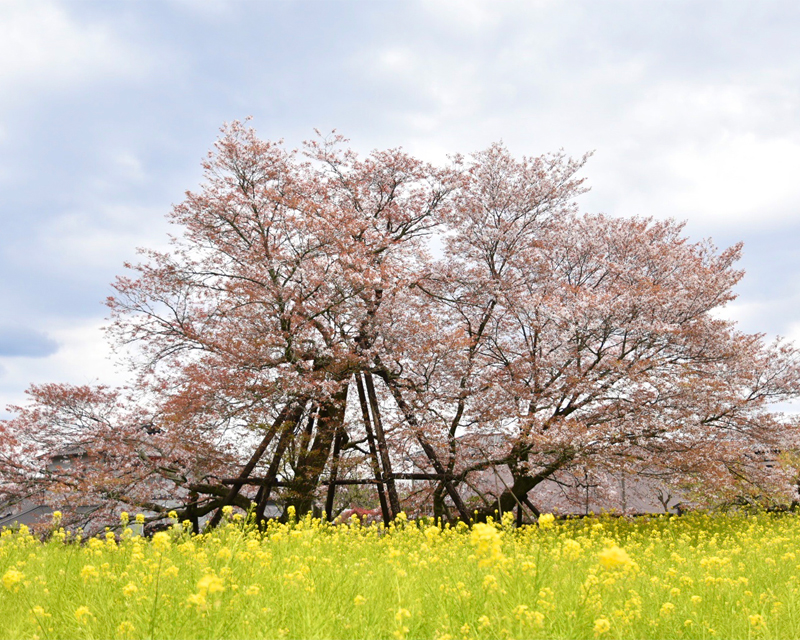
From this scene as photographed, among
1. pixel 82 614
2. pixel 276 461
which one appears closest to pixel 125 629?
pixel 82 614

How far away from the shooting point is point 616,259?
1569 cm

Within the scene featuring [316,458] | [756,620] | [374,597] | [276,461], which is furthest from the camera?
[316,458]

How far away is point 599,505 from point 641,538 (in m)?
4.64

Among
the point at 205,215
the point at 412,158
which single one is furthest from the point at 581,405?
the point at 205,215

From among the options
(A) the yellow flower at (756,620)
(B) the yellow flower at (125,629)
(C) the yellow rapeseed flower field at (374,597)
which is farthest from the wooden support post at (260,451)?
(A) the yellow flower at (756,620)

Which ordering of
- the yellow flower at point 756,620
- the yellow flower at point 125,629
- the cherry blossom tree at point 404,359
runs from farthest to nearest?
the cherry blossom tree at point 404,359 → the yellow flower at point 756,620 → the yellow flower at point 125,629

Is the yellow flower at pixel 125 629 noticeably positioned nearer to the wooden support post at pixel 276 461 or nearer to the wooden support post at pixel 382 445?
the wooden support post at pixel 276 461

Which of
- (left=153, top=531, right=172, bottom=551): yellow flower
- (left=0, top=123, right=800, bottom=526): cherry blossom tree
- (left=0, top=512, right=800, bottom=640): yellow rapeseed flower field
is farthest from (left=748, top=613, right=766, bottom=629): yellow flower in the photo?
(left=0, top=123, right=800, bottom=526): cherry blossom tree

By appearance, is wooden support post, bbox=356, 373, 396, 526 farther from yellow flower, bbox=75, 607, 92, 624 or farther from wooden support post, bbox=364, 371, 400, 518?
yellow flower, bbox=75, 607, 92, 624

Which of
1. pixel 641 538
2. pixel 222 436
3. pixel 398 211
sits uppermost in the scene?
pixel 398 211

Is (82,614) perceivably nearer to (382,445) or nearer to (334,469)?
(382,445)

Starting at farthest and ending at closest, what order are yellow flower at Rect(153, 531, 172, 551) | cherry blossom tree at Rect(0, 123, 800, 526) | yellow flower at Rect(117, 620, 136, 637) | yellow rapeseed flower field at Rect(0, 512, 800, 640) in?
cherry blossom tree at Rect(0, 123, 800, 526), yellow flower at Rect(153, 531, 172, 551), yellow rapeseed flower field at Rect(0, 512, 800, 640), yellow flower at Rect(117, 620, 136, 637)

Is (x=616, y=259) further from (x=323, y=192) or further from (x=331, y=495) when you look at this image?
(x=331, y=495)

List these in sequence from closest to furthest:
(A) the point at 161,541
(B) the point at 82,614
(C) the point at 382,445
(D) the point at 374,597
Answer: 1. (B) the point at 82,614
2. (A) the point at 161,541
3. (D) the point at 374,597
4. (C) the point at 382,445
